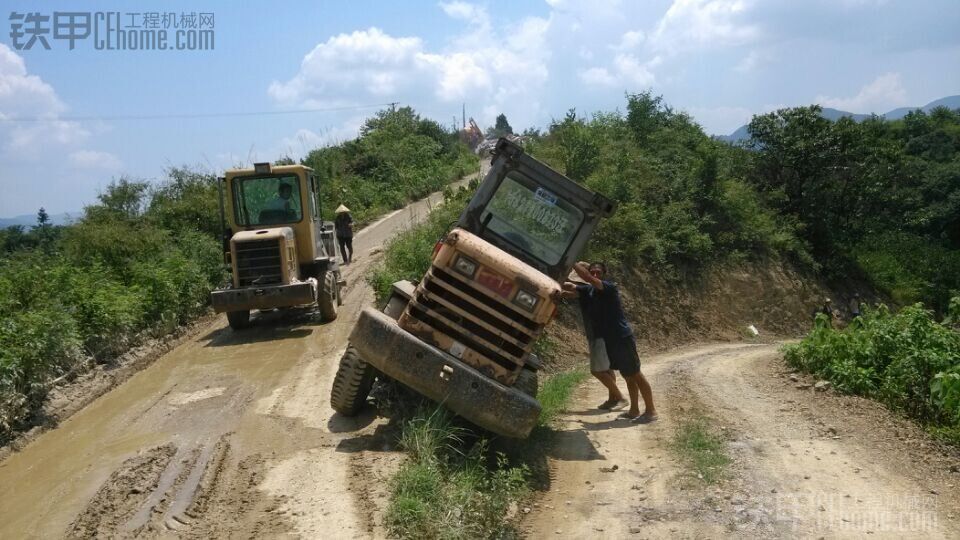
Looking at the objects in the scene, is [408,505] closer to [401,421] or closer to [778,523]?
[401,421]

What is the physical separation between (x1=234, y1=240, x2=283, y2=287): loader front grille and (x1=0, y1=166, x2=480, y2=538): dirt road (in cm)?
137

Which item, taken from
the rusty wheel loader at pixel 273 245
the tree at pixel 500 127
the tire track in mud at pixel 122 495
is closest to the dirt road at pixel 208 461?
the tire track in mud at pixel 122 495

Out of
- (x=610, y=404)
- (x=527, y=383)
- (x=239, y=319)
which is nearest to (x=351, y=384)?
(x=527, y=383)

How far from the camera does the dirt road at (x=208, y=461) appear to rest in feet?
18.9

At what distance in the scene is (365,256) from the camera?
66.7 feet

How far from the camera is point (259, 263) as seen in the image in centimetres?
1210

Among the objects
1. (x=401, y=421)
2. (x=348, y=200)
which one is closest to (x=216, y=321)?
(x=401, y=421)

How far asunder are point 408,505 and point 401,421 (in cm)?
198

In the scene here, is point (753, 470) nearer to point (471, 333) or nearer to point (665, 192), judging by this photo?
point (471, 333)

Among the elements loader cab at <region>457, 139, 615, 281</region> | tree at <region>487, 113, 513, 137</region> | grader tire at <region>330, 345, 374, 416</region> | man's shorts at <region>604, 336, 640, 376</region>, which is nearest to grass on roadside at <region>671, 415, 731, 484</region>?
man's shorts at <region>604, 336, 640, 376</region>

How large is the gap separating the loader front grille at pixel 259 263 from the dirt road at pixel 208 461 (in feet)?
4.51

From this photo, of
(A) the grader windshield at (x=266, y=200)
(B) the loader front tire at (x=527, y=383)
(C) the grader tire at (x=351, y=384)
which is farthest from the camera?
(A) the grader windshield at (x=266, y=200)

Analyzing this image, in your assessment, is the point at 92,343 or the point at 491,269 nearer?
the point at 491,269

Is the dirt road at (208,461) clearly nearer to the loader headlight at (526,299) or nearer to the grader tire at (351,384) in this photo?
the grader tire at (351,384)
